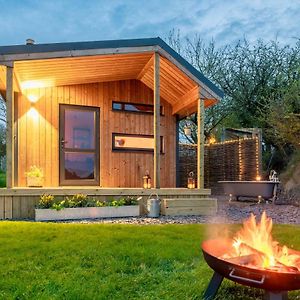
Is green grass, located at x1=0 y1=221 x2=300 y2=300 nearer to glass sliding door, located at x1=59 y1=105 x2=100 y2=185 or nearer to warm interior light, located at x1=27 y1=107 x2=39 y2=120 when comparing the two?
glass sliding door, located at x1=59 y1=105 x2=100 y2=185

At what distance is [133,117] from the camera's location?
8.73 meters

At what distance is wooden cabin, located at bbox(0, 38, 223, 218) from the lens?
6480 mm

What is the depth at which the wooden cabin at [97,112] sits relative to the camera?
648 cm

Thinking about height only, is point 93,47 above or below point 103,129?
above

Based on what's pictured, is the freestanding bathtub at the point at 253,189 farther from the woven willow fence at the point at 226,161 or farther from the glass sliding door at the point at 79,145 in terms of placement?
the glass sliding door at the point at 79,145

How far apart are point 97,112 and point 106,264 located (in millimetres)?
5605

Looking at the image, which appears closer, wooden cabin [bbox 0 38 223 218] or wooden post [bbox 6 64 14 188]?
wooden post [bbox 6 64 14 188]

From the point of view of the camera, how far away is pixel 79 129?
8.14 meters

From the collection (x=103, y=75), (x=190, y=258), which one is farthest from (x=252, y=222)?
(x=103, y=75)

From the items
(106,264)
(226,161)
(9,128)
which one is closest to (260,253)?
(106,264)

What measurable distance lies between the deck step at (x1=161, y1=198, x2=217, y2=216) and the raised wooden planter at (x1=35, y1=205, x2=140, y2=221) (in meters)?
0.58

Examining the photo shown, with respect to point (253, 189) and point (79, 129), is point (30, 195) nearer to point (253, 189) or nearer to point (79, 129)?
point (79, 129)

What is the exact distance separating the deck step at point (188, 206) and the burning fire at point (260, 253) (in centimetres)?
391

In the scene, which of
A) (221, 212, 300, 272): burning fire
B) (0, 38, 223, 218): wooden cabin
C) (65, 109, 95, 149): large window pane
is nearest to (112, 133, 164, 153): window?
(0, 38, 223, 218): wooden cabin
